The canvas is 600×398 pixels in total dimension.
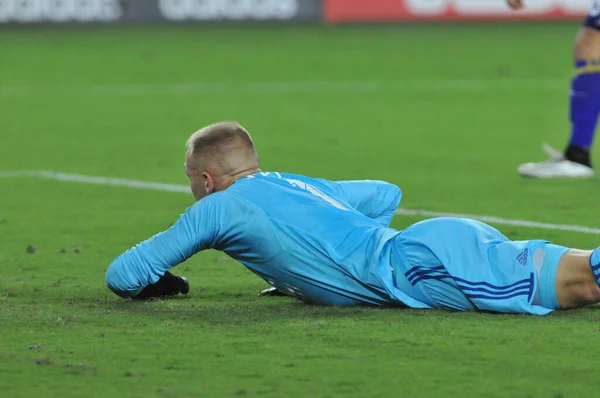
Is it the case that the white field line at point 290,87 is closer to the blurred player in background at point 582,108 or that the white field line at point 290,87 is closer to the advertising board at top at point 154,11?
the advertising board at top at point 154,11

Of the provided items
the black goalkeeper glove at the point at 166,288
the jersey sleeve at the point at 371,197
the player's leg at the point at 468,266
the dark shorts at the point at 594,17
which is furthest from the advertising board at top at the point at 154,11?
the player's leg at the point at 468,266

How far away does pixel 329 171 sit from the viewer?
8.79 metres

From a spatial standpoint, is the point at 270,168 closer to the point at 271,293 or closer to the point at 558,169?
the point at 558,169

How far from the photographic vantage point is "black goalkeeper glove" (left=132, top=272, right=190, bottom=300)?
493 centimetres

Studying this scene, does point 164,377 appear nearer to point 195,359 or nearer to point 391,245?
point 195,359

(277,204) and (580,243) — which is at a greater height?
(277,204)

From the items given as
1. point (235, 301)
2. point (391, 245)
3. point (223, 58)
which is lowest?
point (223, 58)

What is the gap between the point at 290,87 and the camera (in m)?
14.1

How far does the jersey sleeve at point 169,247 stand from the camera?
4.56m

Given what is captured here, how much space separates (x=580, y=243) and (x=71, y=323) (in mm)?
2588

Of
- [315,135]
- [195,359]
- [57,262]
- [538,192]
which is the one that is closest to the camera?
[195,359]

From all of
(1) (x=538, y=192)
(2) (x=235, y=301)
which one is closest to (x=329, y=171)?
(1) (x=538, y=192)

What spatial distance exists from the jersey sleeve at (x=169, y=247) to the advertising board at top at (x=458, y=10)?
1549 cm

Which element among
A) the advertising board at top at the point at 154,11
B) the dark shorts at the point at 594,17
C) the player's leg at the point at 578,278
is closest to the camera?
the player's leg at the point at 578,278
